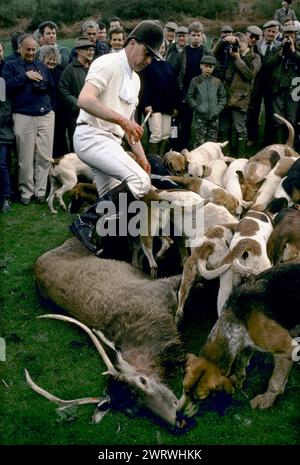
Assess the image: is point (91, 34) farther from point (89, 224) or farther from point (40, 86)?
point (89, 224)

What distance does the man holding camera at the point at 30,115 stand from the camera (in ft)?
29.5

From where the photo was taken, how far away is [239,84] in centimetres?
1087

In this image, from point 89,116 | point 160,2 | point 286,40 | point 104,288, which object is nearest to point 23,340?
point 104,288

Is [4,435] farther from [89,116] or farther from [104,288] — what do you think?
[89,116]

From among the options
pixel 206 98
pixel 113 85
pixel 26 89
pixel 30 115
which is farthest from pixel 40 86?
pixel 113 85

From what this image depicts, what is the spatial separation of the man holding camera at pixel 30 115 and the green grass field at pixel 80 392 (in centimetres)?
283

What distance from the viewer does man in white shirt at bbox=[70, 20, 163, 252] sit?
5.80 meters

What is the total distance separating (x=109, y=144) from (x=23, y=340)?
6.95 feet

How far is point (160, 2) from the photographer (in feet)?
80.9

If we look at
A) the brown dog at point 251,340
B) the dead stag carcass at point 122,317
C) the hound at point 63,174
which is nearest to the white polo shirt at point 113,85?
the dead stag carcass at point 122,317

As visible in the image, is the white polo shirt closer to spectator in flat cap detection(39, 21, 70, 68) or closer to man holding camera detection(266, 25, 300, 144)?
spectator in flat cap detection(39, 21, 70, 68)

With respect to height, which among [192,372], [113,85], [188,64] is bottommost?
[192,372]

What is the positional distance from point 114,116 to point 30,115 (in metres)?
3.96

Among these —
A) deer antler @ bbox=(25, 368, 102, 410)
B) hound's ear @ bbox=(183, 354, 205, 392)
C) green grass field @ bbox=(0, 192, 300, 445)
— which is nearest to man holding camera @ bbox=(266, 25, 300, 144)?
green grass field @ bbox=(0, 192, 300, 445)
